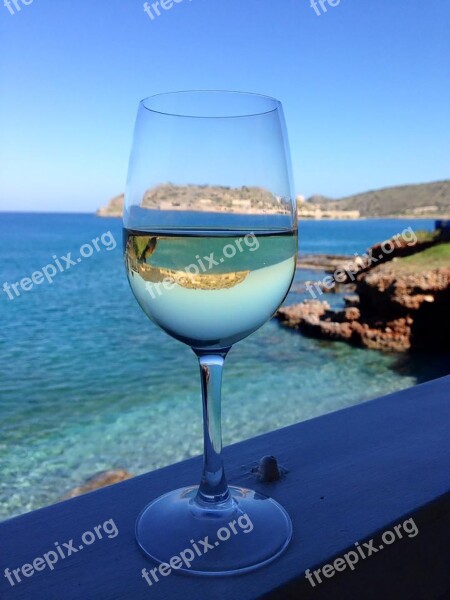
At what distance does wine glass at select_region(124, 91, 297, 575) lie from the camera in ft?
1.77

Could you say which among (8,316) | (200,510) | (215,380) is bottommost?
(8,316)

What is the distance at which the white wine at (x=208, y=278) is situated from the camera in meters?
0.54

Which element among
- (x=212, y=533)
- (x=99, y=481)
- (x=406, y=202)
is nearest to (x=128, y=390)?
(x=99, y=481)

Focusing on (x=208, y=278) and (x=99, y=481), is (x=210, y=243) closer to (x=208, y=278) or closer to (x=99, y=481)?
(x=208, y=278)

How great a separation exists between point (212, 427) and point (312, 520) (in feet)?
0.47

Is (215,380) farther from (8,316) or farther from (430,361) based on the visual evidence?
(8,316)

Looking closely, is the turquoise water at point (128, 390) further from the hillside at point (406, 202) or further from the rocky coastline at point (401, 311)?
the hillside at point (406, 202)

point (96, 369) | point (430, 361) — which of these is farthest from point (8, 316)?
point (430, 361)

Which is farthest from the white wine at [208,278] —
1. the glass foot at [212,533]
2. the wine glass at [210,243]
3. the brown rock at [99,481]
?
the brown rock at [99,481]

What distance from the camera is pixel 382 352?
12508 mm

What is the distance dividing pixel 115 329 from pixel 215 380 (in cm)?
1635

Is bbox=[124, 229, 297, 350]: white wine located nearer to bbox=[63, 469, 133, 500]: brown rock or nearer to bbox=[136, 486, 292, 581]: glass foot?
bbox=[136, 486, 292, 581]: glass foot

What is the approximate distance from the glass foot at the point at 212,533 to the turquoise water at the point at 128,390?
6.46 m

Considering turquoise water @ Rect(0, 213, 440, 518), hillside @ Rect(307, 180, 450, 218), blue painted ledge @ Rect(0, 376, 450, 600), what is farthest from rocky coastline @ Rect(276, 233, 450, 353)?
hillside @ Rect(307, 180, 450, 218)
